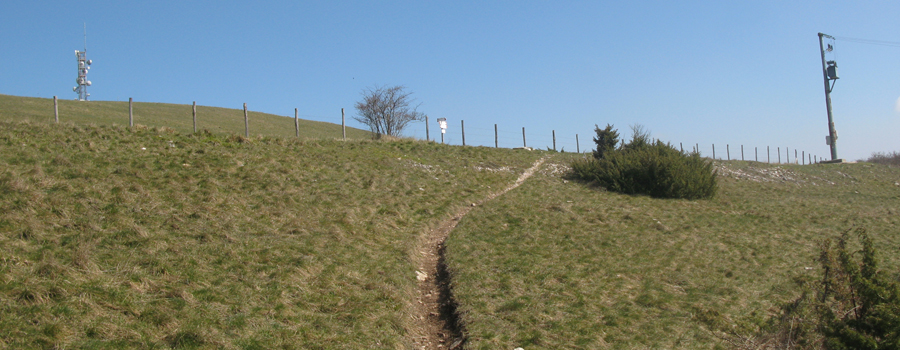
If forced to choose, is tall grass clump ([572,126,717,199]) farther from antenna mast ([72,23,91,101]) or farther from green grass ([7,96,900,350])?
antenna mast ([72,23,91,101])

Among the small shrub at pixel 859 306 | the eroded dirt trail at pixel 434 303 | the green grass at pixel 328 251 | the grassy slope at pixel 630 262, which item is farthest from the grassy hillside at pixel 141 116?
the small shrub at pixel 859 306

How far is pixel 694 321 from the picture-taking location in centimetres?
775

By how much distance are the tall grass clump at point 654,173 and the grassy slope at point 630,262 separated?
96 centimetres

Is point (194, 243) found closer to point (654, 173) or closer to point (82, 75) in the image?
point (654, 173)

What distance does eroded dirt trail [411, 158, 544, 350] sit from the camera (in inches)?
268

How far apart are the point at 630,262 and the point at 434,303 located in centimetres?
474

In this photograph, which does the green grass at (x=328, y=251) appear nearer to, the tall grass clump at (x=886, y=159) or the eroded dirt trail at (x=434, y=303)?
the eroded dirt trail at (x=434, y=303)

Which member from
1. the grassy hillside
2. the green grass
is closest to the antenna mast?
the grassy hillside

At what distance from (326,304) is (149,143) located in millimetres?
10730

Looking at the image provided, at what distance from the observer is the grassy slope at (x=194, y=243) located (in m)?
5.57

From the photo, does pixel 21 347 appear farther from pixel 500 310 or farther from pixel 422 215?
pixel 422 215

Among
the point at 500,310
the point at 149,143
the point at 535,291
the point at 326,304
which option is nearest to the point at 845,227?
the point at 535,291

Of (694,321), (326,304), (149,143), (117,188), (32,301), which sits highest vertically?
(149,143)

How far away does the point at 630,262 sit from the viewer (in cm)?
1071
